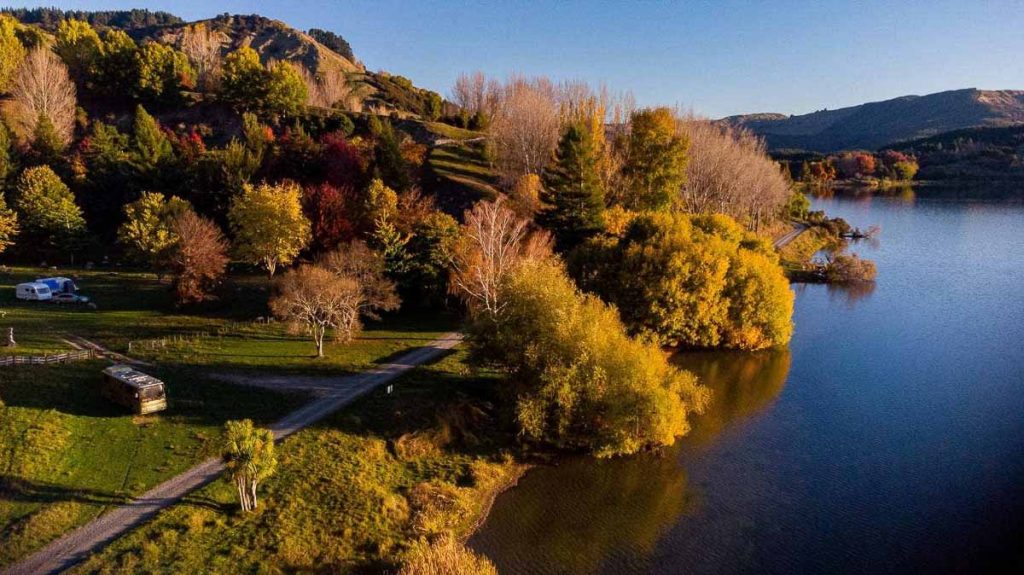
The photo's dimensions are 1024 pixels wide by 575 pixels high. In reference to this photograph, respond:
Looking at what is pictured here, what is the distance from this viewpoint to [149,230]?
5012cm

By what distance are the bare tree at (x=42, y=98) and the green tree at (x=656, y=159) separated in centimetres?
6758

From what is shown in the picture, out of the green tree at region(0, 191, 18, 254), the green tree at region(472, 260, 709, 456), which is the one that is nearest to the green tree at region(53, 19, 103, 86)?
the green tree at region(0, 191, 18, 254)

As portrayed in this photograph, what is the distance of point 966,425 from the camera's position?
32.9m

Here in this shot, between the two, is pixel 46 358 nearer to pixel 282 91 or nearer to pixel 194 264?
pixel 194 264

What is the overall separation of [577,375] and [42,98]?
81734 mm

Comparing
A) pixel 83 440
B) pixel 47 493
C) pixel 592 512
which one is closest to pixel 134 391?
pixel 83 440

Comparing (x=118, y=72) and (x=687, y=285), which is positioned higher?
(x=118, y=72)

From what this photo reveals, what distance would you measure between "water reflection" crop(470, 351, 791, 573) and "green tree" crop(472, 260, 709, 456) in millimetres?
1109

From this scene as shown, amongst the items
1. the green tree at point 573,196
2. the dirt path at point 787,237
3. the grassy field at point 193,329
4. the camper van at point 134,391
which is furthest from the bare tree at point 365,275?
the dirt path at point 787,237

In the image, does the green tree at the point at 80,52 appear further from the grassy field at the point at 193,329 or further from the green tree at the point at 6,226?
the grassy field at the point at 193,329

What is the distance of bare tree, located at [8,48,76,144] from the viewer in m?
73.2

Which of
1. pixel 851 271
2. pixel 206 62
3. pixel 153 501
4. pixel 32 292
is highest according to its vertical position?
pixel 206 62

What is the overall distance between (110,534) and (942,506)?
32.5m

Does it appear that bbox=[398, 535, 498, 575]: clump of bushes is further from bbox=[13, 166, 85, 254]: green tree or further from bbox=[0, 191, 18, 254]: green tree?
bbox=[0, 191, 18, 254]: green tree
